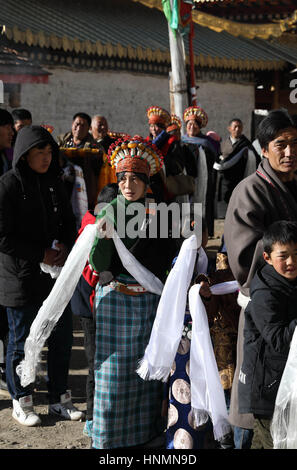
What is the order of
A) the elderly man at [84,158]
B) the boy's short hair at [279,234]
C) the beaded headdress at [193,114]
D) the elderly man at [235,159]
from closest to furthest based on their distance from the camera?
the boy's short hair at [279,234] → the elderly man at [84,158] → the beaded headdress at [193,114] → the elderly man at [235,159]

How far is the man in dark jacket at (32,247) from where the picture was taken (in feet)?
12.5

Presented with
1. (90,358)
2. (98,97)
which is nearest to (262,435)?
(90,358)

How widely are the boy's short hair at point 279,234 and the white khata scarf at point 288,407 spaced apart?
1.25 ft

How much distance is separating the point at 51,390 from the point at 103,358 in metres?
0.98

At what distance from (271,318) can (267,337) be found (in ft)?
0.26

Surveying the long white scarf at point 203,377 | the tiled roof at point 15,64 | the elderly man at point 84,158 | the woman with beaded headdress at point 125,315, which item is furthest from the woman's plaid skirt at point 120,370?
the tiled roof at point 15,64

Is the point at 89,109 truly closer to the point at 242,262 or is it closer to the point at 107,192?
the point at 107,192

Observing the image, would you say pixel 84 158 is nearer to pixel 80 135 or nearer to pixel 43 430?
pixel 80 135

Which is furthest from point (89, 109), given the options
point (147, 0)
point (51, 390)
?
point (51, 390)

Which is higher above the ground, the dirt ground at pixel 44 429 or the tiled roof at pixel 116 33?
the tiled roof at pixel 116 33

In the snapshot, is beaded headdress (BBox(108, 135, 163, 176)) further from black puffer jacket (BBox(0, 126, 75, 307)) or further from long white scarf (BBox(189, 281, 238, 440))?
long white scarf (BBox(189, 281, 238, 440))

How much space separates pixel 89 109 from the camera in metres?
12.4

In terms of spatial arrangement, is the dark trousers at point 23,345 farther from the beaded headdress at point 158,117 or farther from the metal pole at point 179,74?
the metal pole at point 179,74

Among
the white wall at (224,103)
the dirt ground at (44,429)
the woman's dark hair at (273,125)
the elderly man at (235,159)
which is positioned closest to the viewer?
the woman's dark hair at (273,125)
